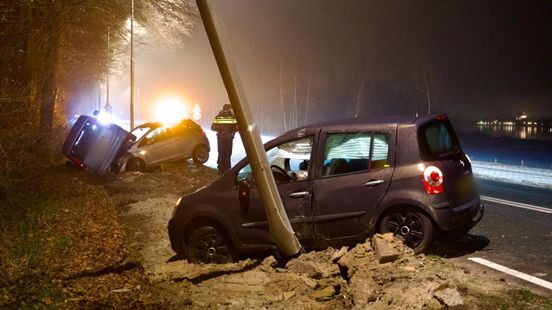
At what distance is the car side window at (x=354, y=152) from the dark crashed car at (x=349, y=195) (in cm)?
1

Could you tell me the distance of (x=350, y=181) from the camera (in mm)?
5488

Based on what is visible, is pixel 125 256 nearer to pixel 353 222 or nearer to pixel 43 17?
pixel 353 222

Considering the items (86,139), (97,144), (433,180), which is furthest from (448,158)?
(86,139)

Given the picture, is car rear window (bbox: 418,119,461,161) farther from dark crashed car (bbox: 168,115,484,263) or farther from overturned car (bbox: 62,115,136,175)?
overturned car (bbox: 62,115,136,175)

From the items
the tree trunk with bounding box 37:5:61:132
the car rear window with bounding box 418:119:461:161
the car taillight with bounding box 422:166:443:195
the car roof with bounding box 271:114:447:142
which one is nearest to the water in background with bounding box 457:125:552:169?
the car rear window with bounding box 418:119:461:161

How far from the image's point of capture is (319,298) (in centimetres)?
445

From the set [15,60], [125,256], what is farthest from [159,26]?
[125,256]

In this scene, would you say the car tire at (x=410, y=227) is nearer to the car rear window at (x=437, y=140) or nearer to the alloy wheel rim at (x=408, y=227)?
the alloy wheel rim at (x=408, y=227)

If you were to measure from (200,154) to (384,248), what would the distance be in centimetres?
1232

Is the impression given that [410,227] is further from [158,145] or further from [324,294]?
[158,145]

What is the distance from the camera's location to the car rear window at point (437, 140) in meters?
5.41

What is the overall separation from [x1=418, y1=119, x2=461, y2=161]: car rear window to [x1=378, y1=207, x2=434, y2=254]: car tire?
2.16 ft

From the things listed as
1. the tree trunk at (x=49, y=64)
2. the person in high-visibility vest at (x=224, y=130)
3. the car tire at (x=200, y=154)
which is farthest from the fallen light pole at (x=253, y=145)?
the car tire at (x=200, y=154)

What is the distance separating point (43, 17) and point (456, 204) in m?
11.5
